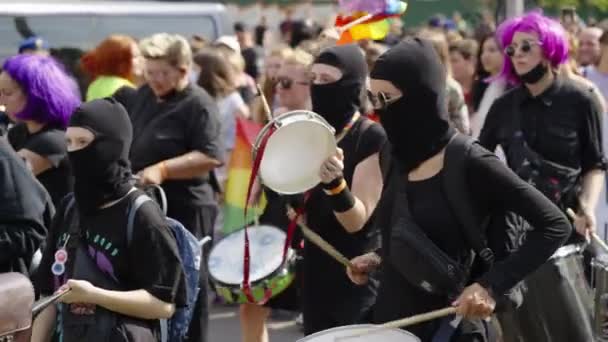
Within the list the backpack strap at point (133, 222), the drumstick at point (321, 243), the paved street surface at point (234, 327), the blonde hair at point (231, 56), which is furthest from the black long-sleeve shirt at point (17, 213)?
the blonde hair at point (231, 56)

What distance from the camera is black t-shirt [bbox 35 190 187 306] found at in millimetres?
4445

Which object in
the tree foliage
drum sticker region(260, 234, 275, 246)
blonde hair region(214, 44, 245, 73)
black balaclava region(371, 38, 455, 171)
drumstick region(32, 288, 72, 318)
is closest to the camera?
drumstick region(32, 288, 72, 318)

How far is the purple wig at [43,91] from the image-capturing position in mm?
5914

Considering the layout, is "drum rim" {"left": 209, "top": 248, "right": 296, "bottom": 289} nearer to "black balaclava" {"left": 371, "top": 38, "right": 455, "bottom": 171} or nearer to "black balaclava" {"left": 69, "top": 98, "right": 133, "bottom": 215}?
"black balaclava" {"left": 69, "top": 98, "right": 133, "bottom": 215}

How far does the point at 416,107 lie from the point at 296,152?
56 cm

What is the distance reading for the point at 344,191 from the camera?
464 cm

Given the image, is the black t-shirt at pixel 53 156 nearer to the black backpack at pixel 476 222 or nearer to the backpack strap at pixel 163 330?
the backpack strap at pixel 163 330

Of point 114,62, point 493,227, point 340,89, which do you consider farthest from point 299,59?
point 493,227

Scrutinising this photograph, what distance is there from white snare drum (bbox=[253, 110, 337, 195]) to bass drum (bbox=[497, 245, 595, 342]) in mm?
871

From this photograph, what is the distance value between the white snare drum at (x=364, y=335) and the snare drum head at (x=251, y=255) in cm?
218

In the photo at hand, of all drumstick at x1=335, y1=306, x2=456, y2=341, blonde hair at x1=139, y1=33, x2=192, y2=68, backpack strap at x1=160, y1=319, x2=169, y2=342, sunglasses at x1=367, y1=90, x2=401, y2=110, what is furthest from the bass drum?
blonde hair at x1=139, y1=33, x2=192, y2=68

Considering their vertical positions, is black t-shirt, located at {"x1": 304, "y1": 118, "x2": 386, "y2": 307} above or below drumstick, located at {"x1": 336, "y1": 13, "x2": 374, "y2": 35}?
below

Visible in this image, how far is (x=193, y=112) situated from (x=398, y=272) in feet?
9.40

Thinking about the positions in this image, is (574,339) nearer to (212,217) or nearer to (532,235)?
(532,235)
